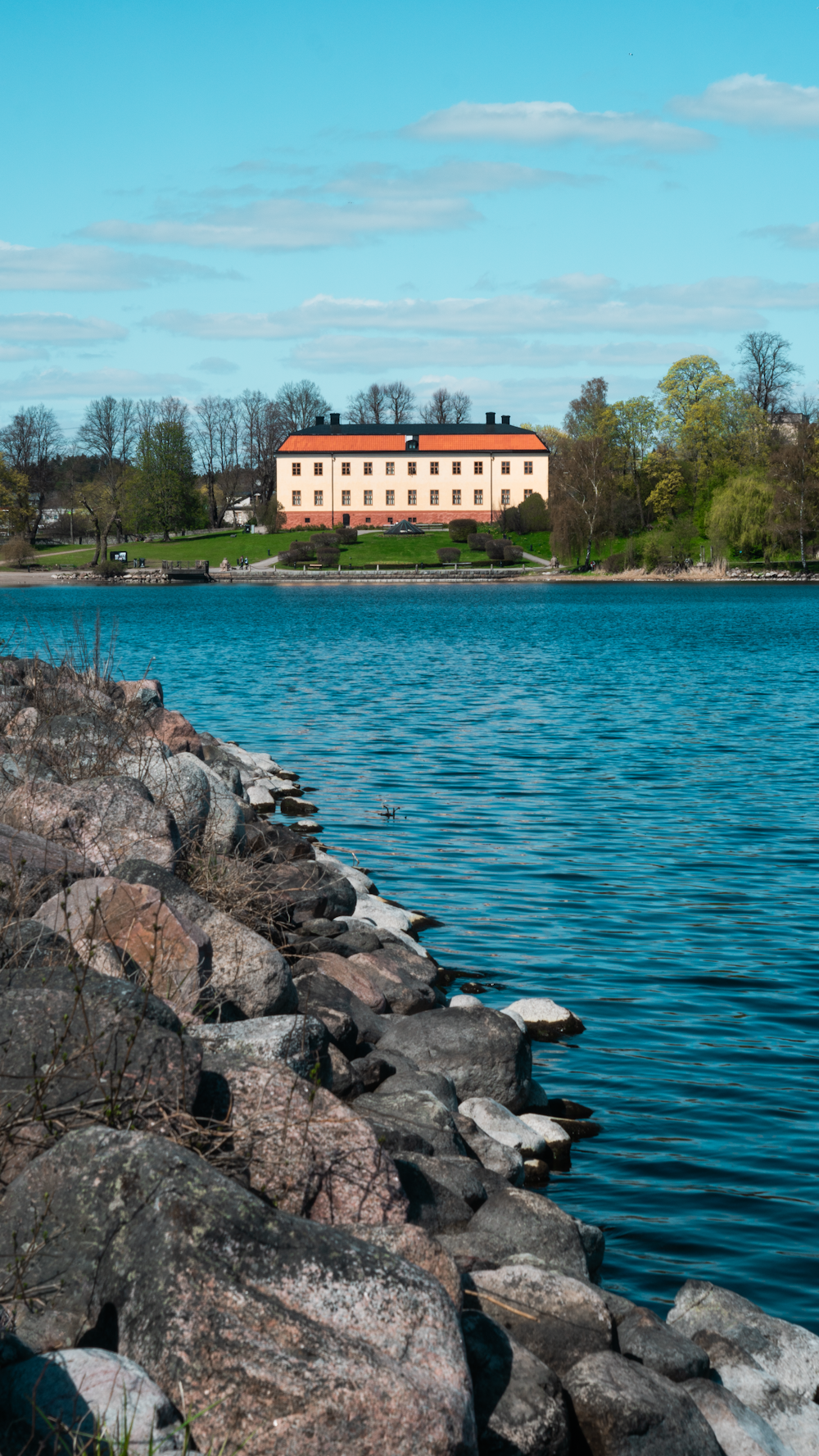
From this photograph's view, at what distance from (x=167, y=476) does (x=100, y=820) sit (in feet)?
395

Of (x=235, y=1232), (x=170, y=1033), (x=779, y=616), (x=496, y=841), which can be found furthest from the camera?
(x=779, y=616)

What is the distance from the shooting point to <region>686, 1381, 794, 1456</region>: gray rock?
5102mm

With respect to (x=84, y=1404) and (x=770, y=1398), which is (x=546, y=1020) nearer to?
(x=770, y=1398)

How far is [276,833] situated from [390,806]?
16.3 ft

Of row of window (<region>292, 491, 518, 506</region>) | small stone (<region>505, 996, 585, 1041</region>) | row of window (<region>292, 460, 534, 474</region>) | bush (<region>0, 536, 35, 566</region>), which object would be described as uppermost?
row of window (<region>292, 460, 534, 474</region>)

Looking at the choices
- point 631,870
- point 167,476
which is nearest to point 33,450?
point 167,476

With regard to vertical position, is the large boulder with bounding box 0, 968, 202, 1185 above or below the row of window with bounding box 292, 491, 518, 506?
below

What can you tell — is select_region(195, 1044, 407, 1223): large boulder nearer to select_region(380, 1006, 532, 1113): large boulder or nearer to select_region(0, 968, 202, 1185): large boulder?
select_region(0, 968, 202, 1185): large boulder

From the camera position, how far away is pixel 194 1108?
215 inches

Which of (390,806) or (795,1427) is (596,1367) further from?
(390,806)

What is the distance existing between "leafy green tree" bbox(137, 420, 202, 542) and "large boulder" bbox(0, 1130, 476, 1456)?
12257cm

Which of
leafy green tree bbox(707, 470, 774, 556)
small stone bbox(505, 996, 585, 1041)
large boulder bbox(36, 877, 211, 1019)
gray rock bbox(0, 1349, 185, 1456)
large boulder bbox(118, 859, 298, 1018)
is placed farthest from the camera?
leafy green tree bbox(707, 470, 774, 556)

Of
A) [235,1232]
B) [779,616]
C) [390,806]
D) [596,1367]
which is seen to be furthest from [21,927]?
[779,616]

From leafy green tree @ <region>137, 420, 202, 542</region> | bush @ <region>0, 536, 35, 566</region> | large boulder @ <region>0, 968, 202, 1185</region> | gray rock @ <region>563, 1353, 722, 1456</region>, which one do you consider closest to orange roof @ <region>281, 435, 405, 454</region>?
leafy green tree @ <region>137, 420, 202, 542</region>
